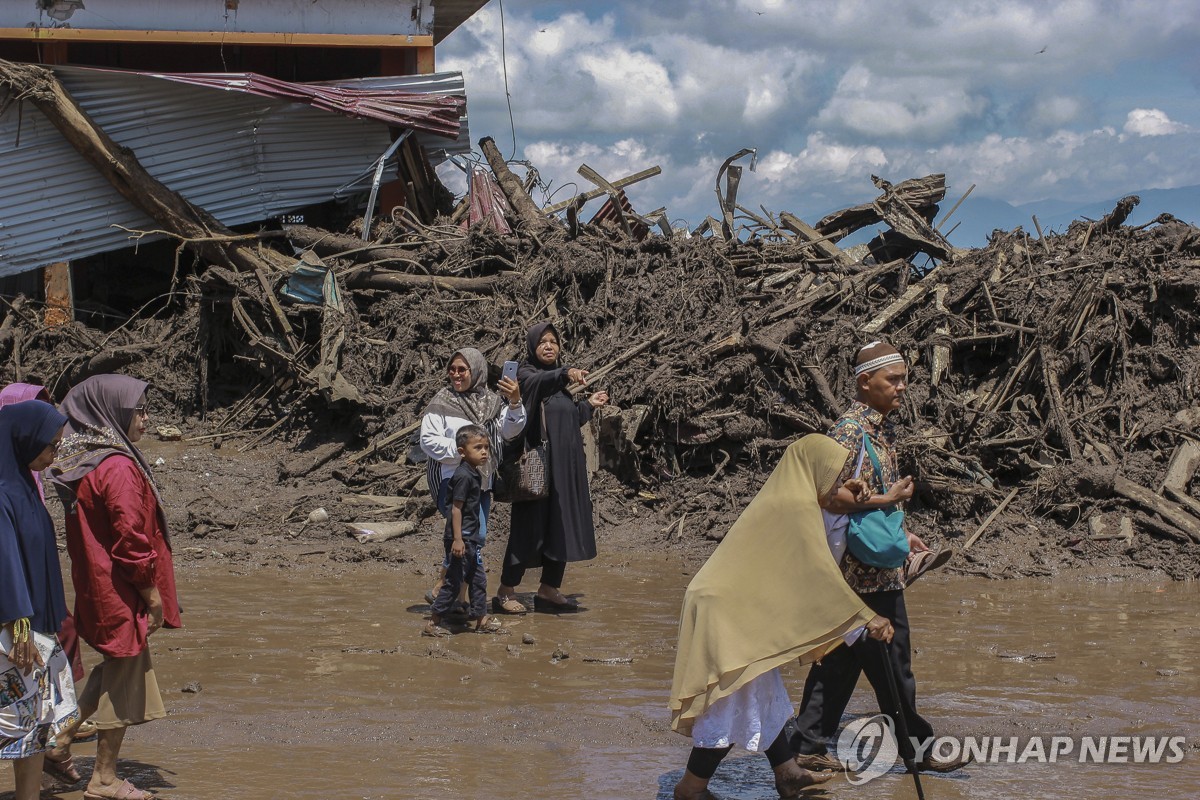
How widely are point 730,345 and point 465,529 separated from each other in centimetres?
421

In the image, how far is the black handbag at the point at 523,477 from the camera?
725 cm

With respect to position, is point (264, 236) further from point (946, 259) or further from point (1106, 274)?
point (1106, 274)

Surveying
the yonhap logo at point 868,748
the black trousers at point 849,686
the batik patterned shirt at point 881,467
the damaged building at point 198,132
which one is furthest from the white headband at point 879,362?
the damaged building at point 198,132

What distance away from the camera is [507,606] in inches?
293

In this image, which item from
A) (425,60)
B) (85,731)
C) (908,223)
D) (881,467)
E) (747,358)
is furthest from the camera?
(425,60)

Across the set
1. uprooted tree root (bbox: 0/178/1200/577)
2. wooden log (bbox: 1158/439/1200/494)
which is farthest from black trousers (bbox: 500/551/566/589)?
wooden log (bbox: 1158/439/1200/494)

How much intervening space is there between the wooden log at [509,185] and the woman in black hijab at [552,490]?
7.39m

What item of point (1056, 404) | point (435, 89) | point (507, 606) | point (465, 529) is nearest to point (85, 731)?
point (465, 529)

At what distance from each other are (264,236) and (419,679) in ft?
29.7

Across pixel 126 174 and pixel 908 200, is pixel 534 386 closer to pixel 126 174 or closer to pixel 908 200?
pixel 908 200

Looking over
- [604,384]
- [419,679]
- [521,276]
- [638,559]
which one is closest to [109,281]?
[521,276]

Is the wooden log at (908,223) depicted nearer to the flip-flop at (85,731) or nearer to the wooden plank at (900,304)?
the wooden plank at (900,304)

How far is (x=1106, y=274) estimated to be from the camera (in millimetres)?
10688

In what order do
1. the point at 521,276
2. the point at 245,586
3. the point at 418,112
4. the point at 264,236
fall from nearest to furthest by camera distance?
the point at 245,586 → the point at 521,276 → the point at 264,236 → the point at 418,112
